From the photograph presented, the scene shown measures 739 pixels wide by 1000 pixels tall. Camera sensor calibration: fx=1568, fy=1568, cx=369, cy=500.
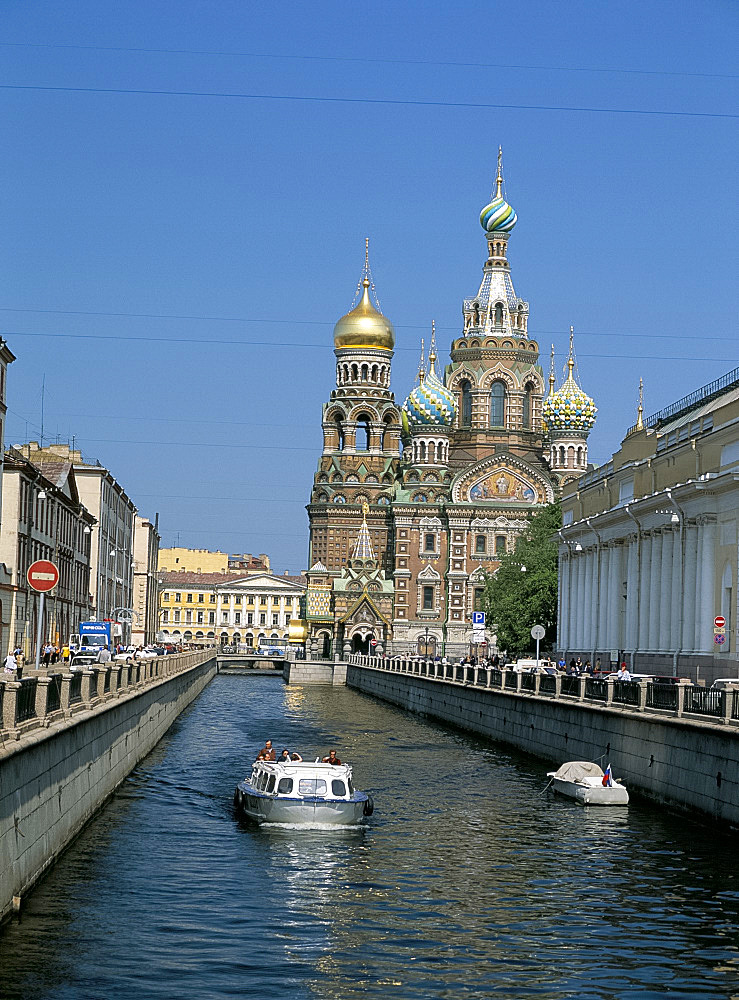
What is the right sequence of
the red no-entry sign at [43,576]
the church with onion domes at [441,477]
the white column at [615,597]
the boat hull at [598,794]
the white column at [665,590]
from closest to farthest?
the red no-entry sign at [43,576], the boat hull at [598,794], the white column at [665,590], the white column at [615,597], the church with onion domes at [441,477]

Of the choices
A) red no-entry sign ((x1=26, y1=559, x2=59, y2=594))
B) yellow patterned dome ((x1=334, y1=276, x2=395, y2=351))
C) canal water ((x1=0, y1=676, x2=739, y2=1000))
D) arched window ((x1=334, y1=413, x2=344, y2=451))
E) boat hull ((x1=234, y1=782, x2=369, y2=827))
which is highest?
yellow patterned dome ((x1=334, y1=276, x2=395, y2=351))

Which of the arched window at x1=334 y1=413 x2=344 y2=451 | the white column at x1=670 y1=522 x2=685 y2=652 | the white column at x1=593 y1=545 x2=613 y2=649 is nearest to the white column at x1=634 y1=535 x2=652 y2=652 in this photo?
the white column at x1=670 y1=522 x2=685 y2=652

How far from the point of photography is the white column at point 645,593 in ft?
194

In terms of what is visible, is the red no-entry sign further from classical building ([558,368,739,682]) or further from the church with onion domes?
the church with onion domes

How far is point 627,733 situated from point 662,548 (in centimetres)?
2314

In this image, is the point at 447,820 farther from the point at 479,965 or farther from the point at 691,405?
the point at 691,405

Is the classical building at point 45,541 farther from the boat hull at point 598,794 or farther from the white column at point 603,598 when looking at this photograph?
the boat hull at point 598,794

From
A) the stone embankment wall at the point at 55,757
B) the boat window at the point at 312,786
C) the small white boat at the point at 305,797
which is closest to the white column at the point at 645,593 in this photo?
the stone embankment wall at the point at 55,757

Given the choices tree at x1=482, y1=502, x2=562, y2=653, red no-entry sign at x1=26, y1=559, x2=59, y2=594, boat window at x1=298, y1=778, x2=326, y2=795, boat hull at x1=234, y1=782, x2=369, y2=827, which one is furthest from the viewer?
tree at x1=482, y1=502, x2=562, y2=653

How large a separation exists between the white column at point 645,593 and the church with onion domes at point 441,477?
230 ft

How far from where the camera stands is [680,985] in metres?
18.7

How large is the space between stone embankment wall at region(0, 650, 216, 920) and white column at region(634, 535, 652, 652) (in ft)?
80.2

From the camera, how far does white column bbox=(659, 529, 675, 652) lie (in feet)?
182

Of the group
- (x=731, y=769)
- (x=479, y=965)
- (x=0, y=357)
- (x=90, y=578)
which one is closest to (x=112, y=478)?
(x=90, y=578)
